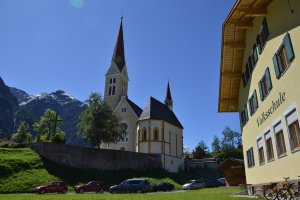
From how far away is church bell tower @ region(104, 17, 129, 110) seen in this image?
225 ft

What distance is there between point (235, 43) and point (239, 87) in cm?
514

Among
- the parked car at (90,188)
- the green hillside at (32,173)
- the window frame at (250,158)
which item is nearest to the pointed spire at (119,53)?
the green hillside at (32,173)

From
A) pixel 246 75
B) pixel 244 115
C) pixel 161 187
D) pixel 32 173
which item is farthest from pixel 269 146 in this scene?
pixel 32 173

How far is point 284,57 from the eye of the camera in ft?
39.9

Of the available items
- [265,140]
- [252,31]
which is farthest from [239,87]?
[265,140]

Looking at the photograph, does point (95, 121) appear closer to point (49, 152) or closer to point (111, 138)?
point (111, 138)

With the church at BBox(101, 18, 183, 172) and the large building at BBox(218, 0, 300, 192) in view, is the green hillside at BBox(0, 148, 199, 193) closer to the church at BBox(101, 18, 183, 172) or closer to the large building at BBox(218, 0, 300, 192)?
the church at BBox(101, 18, 183, 172)

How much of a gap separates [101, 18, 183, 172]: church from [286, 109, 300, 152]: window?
4351 cm

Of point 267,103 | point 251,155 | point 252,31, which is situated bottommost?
point 251,155

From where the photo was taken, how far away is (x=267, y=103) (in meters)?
14.7

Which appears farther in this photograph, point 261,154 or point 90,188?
point 90,188

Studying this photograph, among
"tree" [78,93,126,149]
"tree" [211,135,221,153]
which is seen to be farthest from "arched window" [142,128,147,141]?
"tree" [211,135,221,153]

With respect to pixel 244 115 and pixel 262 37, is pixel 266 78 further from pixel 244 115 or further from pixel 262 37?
pixel 244 115

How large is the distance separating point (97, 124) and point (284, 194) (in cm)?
3739
